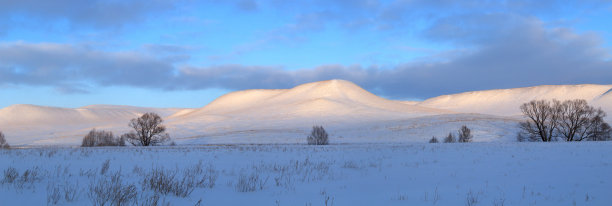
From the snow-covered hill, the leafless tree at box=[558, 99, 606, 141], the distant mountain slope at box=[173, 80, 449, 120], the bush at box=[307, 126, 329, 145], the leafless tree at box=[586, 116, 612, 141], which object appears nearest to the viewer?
the bush at box=[307, 126, 329, 145]

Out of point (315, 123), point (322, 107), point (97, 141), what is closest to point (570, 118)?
point (315, 123)

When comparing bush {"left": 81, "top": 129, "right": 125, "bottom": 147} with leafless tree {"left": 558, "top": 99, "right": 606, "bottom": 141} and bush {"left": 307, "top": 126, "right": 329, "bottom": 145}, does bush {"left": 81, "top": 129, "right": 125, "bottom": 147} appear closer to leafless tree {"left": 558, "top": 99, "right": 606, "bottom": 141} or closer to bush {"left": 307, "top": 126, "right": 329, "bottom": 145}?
bush {"left": 307, "top": 126, "right": 329, "bottom": 145}

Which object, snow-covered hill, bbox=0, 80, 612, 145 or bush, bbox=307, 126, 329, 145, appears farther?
snow-covered hill, bbox=0, 80, 612, 145

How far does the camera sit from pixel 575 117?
60500 mm

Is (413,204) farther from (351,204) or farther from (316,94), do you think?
(316,94)

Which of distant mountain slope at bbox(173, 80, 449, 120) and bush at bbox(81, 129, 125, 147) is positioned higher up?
distant mountain slope at bbox(173, 80, 449, 120)

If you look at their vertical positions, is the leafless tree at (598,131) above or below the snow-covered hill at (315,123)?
below

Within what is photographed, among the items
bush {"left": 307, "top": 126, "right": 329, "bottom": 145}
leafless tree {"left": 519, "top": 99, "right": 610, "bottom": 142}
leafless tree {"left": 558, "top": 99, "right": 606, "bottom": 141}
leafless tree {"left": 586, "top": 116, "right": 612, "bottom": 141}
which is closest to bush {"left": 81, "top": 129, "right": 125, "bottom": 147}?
bush {"left": 307, "top": 126, "right": 329, "bottom": 145}

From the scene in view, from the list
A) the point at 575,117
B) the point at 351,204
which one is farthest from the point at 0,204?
the point at 575,117

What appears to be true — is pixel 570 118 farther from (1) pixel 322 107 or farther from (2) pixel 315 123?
(1) pixel 322 107

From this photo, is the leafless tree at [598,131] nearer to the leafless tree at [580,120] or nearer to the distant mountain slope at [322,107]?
the leafless tree at [580,120]

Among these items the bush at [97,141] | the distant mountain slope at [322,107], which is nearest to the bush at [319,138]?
the bush at [97,141]

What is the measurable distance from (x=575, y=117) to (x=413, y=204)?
212 ft

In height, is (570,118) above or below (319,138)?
above
